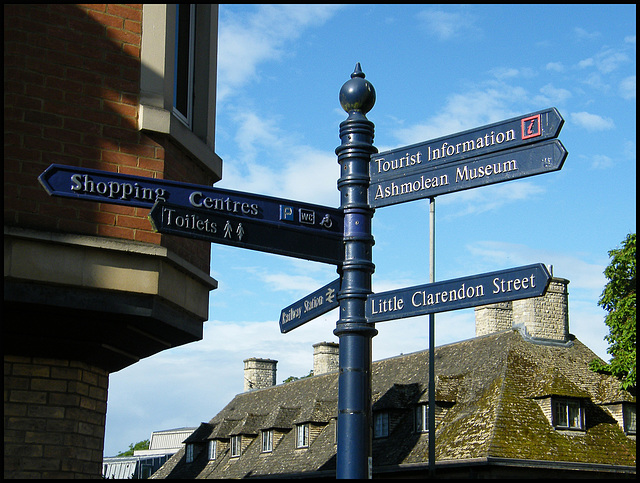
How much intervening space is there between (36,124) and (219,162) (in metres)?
2.47

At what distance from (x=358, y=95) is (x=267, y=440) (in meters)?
30.3

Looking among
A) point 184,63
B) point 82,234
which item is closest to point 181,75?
point 184,63

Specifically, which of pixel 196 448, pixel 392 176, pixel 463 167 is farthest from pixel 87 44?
pixel 196 448

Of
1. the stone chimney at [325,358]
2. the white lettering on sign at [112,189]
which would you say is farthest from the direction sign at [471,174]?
the stone chimney at [325,358]

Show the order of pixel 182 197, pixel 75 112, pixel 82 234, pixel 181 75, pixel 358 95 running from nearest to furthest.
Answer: pixel 182 197, pixel 358 95, pixel 82 234, pixel 75 112, pixel 181 75

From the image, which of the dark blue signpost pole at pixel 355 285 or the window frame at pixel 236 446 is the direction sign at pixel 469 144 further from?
the window frame at pixel 236 446

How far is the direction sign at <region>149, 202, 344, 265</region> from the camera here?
6742 millimetres

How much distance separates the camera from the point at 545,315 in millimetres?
30984

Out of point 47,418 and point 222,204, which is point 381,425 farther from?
point 222,204

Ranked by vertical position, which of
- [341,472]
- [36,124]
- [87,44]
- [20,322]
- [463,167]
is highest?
[87,44]

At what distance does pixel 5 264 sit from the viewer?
820 cm

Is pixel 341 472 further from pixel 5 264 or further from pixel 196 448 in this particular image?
pixel 196 448

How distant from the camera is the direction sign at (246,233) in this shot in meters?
6.74

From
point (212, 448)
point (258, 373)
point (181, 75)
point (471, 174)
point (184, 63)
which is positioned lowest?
point (212, 448)
